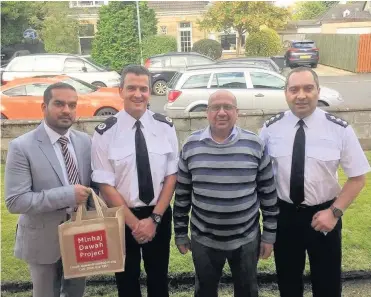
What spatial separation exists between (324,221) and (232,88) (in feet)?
26.3

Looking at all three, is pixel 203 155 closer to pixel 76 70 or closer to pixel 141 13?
pixel 76 70

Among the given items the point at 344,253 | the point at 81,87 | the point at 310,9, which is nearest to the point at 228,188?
the point at 344,253

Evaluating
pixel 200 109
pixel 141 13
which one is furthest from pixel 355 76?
pixel 200 109

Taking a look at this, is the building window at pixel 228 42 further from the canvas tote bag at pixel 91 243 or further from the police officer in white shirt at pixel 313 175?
the canvas tote bag at pixel 91 243

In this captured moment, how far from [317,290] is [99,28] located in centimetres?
2016

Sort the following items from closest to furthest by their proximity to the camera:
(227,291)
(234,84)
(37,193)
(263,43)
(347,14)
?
1. (37,193)
2. (227,291)
3. (234,84)
4. (263,43)
5. (347,14)

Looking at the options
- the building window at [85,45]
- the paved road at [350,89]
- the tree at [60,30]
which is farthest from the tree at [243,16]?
the tree at [60,30]

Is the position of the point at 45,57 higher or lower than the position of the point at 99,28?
lower

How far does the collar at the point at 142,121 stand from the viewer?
116 inches

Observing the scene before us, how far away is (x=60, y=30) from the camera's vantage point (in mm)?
23234

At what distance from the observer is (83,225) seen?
2418 millimetres

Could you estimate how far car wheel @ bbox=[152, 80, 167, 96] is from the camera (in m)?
17.1

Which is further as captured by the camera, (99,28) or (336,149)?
(99,28)

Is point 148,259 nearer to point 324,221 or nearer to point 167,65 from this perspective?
point 324,221
